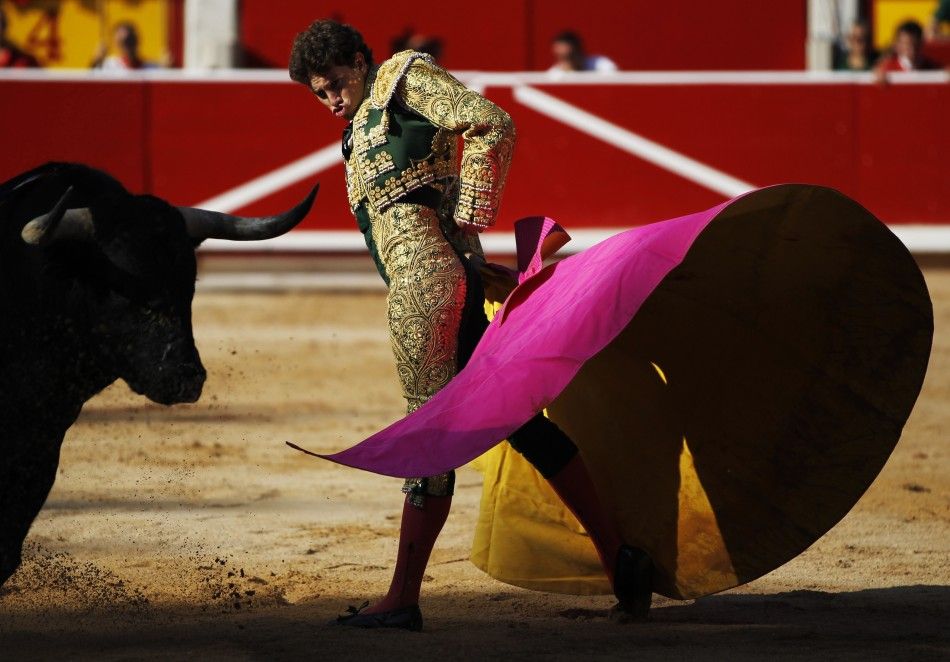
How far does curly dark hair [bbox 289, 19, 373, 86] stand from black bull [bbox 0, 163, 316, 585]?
0.41 metres

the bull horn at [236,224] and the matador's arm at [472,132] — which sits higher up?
the matador's arm at [472,132]

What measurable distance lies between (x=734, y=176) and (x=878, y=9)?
145 inches

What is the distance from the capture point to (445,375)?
126 inches

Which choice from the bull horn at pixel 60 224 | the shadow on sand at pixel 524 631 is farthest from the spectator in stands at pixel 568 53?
the bull horn at pixel 60 224

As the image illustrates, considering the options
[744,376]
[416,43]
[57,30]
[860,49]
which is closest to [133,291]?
[744,376]

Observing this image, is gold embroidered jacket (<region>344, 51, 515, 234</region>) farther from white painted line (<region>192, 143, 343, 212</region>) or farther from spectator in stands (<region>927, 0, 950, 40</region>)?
spectator in stands (<region>927, 0, 950, 40</region>)

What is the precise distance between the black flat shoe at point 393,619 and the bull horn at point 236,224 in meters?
0.81

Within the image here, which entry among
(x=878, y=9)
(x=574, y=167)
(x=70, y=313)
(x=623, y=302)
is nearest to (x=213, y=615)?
(x=70, y=313)

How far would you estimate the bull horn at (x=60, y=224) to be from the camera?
302cm

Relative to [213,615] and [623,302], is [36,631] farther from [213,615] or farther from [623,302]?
[623,302]

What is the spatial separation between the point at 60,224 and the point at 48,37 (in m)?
10.2

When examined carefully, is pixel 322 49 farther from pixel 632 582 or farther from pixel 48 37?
pixel 48 37

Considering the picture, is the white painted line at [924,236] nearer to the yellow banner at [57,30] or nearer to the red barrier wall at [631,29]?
the red barrier wall at [631,29]

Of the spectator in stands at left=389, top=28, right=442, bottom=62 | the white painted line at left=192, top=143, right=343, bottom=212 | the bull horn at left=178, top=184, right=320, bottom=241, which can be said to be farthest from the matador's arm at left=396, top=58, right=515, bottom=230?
the spectator in stands at left=389, top=28, right=442, bottom=62
